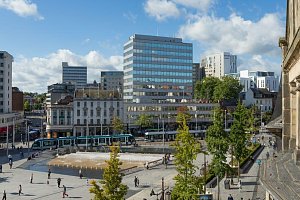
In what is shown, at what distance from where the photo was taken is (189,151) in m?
30.1

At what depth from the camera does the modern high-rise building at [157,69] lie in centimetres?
13325

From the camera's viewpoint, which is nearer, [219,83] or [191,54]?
[191,54]

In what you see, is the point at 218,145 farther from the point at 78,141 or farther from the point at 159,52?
the point at 159,52

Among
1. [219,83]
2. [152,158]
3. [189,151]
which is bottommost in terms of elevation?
[152,158]

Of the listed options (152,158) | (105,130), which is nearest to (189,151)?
(152,158)

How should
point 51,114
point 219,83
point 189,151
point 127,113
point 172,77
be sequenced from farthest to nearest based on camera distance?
point 219,83
point 172,77
point 127,113
point 51,114
point 189,151

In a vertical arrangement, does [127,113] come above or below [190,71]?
below

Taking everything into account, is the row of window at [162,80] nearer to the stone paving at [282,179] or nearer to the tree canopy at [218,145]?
the tree canopy at [218,145]

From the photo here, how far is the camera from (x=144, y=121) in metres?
118

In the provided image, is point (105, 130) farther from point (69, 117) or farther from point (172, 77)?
point (172, 77)

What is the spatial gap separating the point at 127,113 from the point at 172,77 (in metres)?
23.9

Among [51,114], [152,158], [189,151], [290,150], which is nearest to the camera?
[290,150]

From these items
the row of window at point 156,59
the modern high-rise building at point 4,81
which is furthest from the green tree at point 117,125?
the modern high-rise building at point 4,81

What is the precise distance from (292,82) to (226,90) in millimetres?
143669
